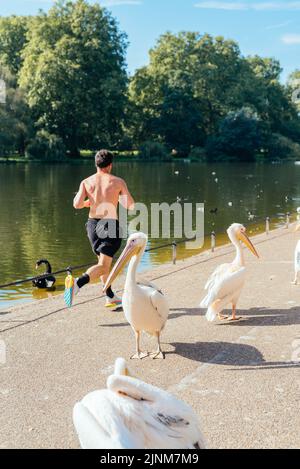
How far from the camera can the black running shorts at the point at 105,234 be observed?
7.50m

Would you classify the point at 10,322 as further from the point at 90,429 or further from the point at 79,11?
the point at 79,11

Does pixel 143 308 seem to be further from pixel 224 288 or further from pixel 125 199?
pixel 125 199

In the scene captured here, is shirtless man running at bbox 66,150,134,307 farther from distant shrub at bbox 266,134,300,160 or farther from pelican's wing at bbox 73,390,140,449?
distant shrub at bbox 266,134,300,160

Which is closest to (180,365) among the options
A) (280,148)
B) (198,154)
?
(198,154)

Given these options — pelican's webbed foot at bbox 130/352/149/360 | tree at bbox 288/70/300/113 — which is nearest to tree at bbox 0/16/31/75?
tree at bbox 288/70/300/113

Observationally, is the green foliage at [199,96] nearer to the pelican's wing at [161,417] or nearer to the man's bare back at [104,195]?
the man's bare back at [104,195]

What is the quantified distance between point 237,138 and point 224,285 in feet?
231

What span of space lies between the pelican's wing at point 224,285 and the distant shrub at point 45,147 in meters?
54.6

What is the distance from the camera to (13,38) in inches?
2977

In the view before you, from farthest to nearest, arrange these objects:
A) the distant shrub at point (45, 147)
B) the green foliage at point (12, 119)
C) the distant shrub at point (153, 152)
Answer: the distant shrub at point (153, 152) < the distant shrub at point (45, 147) < the green foliage at point (12, 119)

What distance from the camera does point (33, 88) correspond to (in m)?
62.0

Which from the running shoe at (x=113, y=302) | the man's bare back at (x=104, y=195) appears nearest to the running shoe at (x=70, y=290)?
the running shoe at (x=113, y=302)

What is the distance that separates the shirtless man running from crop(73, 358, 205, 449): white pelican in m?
4.39
